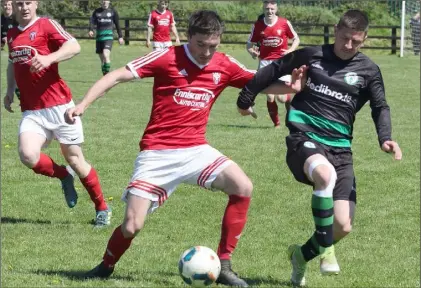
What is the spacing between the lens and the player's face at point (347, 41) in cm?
577

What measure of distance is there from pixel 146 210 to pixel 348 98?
1563 millimetres

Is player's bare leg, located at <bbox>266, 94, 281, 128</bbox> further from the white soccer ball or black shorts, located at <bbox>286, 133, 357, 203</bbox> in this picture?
the white soccer ball

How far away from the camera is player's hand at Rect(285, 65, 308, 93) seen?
232 inches

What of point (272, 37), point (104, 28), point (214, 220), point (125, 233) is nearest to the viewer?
point (125, 233)

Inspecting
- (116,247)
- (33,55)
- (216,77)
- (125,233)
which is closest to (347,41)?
(216,77)

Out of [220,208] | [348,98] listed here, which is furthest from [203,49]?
[220,208]

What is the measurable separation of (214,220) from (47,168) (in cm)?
160

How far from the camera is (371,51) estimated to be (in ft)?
114

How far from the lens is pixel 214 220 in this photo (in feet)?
26.6

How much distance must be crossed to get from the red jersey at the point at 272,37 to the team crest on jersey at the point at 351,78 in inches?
373

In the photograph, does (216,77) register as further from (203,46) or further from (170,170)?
(170,170)

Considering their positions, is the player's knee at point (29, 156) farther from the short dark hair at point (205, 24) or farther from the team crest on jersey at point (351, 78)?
the team crest on jersey at point (351, 78)

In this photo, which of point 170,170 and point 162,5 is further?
point 162,5

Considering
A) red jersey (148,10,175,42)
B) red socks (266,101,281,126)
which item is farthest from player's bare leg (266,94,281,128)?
red jersey (148,10,175,42)
